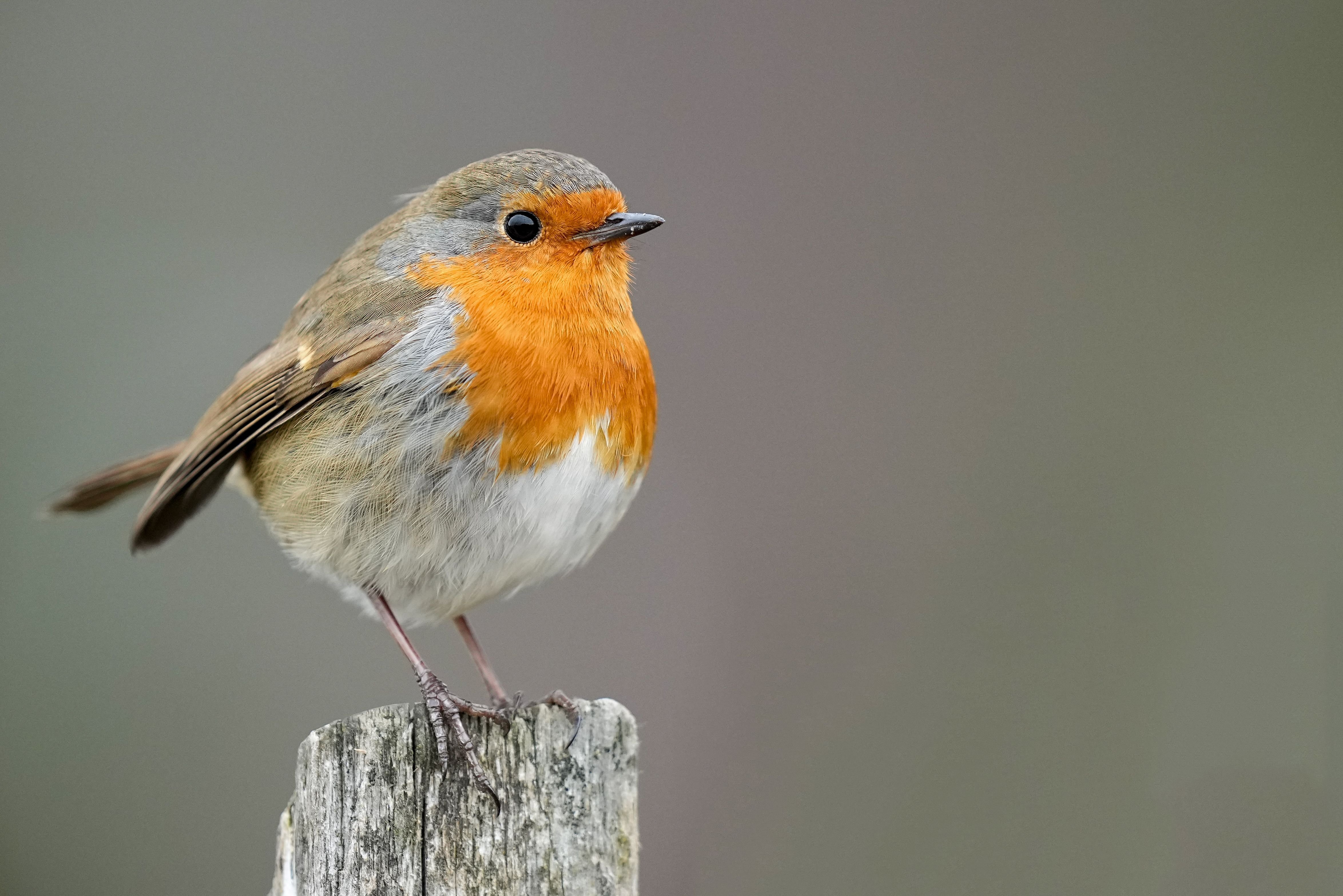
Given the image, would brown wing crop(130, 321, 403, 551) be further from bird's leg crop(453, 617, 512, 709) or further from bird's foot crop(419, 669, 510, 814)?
bird's foot crop(419, 669, 510, 814)

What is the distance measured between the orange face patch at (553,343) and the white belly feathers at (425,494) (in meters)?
0.03

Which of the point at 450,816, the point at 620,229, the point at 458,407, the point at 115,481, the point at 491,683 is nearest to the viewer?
the point at 450,816

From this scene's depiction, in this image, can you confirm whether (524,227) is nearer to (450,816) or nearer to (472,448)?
(472,448)

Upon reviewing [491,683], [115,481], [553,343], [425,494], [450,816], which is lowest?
[491,683]

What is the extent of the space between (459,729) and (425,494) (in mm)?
653

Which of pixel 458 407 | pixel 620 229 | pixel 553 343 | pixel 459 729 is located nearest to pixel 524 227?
pixel 620 229

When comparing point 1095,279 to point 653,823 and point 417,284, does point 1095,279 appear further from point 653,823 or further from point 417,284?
point 417,284

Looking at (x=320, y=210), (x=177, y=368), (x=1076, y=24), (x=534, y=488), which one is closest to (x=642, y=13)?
(x=320, y=210)

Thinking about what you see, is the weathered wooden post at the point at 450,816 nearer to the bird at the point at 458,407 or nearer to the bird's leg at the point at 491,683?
the bird's leg at the point at 491,683

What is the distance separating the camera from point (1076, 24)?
5660 mm

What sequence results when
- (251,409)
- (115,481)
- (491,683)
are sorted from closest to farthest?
(251,409)
(491,683)
(115,481)

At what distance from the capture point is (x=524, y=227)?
9.47 feet

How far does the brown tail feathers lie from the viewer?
3.54 meters

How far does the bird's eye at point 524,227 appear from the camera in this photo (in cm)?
288
